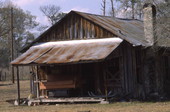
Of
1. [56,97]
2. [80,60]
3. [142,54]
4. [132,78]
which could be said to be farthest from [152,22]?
[56,97]

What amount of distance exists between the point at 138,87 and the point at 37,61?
17.8 feet

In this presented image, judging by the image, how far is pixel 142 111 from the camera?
50.5 feet

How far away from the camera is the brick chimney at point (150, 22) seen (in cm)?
2134

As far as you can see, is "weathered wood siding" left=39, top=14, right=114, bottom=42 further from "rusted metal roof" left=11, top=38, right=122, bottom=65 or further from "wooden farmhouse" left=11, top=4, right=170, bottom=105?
Answer: "rusted metal roof" left=11, top=38, right=122, bottom=65

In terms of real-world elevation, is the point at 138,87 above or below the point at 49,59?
below

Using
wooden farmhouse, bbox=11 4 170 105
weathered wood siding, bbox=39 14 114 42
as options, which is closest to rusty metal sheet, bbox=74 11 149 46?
wooden farmhouse, bbox=11 4 170 105

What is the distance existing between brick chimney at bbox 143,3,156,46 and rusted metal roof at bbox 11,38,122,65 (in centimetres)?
206

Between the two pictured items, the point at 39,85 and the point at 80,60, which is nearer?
Result: the point at 80,60

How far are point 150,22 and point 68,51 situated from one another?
479 centimetres

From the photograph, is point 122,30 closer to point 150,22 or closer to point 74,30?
point 150,22

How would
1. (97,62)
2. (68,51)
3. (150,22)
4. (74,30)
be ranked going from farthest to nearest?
1. (74,30)
2. (150,22)
3. (97,62)
4. (68,51)

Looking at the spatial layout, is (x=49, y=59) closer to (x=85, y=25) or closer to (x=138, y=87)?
(x=85, y=25)

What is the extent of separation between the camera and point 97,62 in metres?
21.1

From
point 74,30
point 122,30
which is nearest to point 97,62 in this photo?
point 74,30
